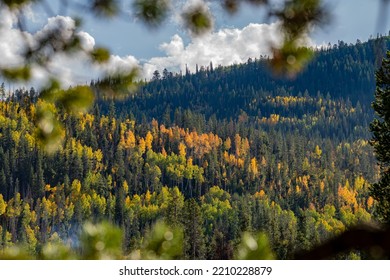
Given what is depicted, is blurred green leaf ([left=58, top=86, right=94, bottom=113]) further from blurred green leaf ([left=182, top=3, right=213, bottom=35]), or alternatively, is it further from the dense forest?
the dense forest

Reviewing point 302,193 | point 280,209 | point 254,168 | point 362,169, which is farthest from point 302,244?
point 362,169

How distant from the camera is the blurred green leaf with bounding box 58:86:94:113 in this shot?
459 centimetres

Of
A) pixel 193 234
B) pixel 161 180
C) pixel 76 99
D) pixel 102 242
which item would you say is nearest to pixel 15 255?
pixel 102 242

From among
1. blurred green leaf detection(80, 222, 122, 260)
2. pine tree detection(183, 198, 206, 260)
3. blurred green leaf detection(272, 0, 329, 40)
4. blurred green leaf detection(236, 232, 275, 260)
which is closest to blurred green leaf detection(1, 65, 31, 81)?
blurred green leaf detection(80, 222, 122, 260)

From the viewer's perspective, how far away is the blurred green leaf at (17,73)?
15.1 ft

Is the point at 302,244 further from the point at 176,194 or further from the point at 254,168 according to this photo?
the point at 254,168

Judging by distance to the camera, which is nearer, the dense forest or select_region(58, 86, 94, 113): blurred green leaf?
select_region(58, 86, 94, 113): blurred green leaf

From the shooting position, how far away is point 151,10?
4316mm

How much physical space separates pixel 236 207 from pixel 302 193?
2600 cm

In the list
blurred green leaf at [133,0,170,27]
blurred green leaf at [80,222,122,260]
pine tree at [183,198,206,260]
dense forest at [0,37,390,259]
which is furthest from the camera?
dense forest at [0,37,390,259]

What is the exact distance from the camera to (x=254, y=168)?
129375mm

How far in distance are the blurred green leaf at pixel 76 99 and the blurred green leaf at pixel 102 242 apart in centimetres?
157

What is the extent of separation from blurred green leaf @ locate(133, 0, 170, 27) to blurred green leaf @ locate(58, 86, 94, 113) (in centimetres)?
77

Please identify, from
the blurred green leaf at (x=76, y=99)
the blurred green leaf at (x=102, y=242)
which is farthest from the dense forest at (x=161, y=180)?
the blurred green leaf at (x=102, y=242)
